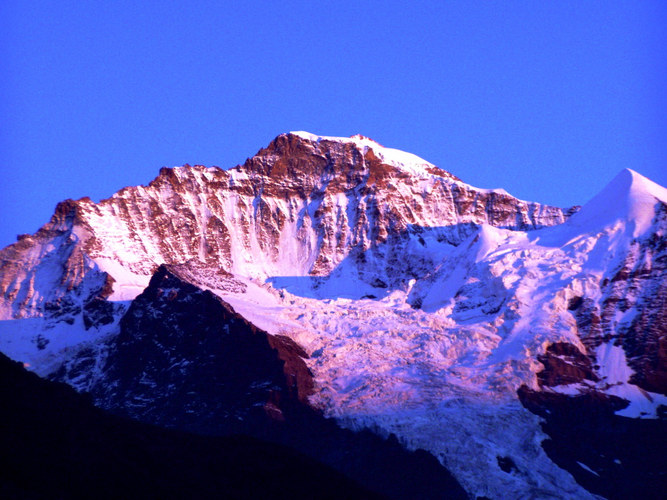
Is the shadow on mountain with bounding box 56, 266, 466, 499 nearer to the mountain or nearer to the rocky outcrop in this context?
the mountain

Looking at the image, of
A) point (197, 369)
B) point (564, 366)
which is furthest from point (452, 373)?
point (197, 369)

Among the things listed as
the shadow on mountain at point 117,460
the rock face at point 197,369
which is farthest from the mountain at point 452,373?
the shadow on mountain at point 117,460

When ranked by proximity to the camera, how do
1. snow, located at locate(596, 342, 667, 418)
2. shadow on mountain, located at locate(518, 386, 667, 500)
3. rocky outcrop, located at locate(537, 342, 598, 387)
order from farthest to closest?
rocky outcrop, located at locate(537, 342, 598, 387) < snow, located at locate(596, 342, 667, 418) < shadow on mountain, located at locate(518, 386, 667, 500)

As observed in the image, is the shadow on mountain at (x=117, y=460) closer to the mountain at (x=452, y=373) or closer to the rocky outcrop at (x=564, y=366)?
the mountain at (x=452, y=373)

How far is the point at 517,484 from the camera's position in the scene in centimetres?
14825

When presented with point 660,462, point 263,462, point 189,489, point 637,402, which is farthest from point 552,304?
point 189,489

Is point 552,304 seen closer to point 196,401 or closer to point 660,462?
point 660,462

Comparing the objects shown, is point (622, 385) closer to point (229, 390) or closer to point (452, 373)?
point (452, 373)

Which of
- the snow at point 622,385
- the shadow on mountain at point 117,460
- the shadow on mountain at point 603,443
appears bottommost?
the shadow on mountain at point 117,460

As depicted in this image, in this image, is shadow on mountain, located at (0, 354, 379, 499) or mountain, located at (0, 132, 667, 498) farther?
mountain, located at (0, 132, 667, 498)

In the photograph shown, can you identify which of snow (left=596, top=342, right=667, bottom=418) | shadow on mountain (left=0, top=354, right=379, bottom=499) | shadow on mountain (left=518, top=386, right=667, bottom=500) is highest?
→ snow (left=596, top=342, right=667, bottom=418)

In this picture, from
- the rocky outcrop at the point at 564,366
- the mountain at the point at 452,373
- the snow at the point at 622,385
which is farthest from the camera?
the rocky outcrop at the point at 564,366

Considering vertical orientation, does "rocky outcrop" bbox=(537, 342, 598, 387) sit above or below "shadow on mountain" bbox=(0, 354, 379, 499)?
above


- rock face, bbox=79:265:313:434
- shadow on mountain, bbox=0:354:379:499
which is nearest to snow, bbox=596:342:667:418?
rock face, bbox=79:265:313:434
